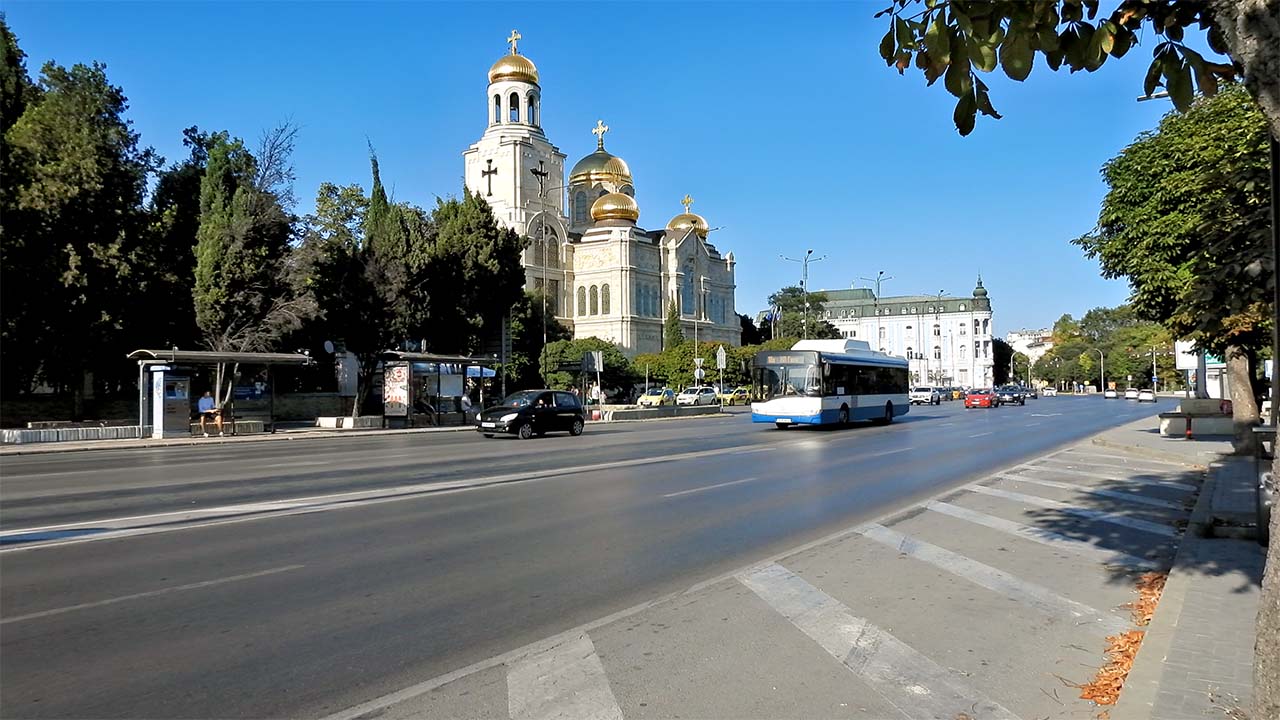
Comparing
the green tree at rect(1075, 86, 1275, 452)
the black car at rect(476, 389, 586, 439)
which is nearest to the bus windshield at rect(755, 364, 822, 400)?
the black car at rect(476, 389, 586, 439)

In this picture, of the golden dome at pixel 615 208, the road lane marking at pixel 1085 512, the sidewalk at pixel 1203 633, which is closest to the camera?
the sidewalk at pixel 1203 633

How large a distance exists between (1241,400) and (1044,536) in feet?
50.4

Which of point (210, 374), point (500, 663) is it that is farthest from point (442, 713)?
point (210, 374)

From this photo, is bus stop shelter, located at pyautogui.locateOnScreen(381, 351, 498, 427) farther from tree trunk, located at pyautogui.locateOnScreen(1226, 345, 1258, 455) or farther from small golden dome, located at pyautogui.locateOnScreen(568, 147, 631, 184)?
small golden dome, located at pyautogui.locateOnScreen(568, 147, 631, 184)

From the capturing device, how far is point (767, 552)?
28.3 ft

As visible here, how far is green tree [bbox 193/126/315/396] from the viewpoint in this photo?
104 ft

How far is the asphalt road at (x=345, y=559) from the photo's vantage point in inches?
198

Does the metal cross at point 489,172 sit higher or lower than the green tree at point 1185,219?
higher

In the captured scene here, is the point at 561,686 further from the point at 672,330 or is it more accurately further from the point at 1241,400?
the point at 672,330

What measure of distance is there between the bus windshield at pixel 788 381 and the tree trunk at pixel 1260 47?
25962 mm

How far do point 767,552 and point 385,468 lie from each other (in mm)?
10471

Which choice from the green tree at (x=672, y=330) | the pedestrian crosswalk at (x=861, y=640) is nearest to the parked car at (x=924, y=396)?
the green tree at (x=672, y=330)

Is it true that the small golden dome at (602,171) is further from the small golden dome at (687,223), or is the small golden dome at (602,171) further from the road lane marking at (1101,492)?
the road lane marking at (1101,492)

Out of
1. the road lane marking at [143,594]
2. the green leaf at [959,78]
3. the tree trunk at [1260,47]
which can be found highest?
the green leaf at [959,78]
